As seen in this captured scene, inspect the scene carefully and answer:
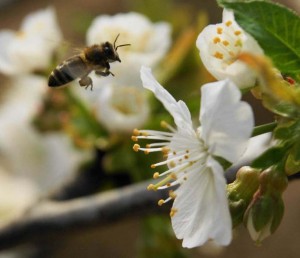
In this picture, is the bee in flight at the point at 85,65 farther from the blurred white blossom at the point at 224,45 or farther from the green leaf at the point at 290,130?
the green leaf at the point at 290,130

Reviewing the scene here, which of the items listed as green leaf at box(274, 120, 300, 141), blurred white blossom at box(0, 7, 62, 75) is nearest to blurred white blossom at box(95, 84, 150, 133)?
blurred white blossom at box(0, 7, 62, 75)

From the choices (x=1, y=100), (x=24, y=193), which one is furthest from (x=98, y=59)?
(x=1, y=100)

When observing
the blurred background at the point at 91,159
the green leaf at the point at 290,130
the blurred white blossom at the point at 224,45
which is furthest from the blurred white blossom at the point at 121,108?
the green leaf at the point at 290,130

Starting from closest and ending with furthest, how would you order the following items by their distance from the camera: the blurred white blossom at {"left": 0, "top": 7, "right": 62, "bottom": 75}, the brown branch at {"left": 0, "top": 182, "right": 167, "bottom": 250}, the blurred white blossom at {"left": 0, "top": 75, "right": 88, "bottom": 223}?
the brown branch at {"left": 0, "top": 182, "right": 167, "bottom": 250} < the blurred white blossom at {"left": 0, "top": 7, "right": 62, "bottom": 75} < the blurred white blossom at {"left": 0, "top": 75, "right": 88, "bottom": 223}

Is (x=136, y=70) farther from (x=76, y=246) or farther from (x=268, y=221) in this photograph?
(x=76, y=246)

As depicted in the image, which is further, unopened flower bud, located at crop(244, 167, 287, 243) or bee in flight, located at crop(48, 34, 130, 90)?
bee in flight, located at crop(48, 34, 130, 90)

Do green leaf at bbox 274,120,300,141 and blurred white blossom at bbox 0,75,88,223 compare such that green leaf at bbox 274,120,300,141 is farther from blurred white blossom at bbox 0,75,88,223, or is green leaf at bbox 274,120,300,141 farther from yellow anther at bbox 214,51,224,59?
blurred white blossom at bbox 0,75,88,223
